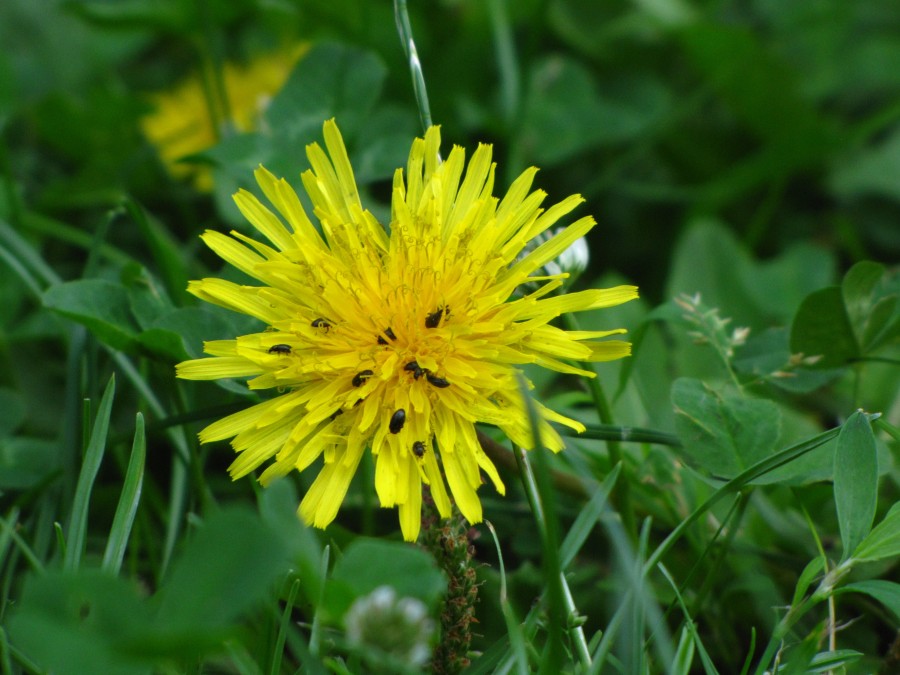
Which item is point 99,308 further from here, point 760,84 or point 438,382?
point 760,84

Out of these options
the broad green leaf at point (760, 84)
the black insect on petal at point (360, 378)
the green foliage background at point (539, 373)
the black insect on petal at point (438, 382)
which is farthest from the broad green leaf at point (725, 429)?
the broad green leaf at point (760, 84)

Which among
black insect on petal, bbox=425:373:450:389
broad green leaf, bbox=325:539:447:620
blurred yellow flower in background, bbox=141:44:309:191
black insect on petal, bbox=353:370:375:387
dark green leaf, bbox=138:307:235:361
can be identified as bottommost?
broad green leaf, bbox=325:539:447:620

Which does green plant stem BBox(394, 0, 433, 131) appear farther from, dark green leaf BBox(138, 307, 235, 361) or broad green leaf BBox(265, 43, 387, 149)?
dark green leaf BBox(138, 307, 235, 361)

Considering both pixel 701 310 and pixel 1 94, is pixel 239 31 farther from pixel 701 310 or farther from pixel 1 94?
pixel 701 310

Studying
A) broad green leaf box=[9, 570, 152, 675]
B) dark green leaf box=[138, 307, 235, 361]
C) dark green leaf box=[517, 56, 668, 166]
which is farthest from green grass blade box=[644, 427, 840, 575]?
dark green leaf box=[517, 56, 668, 166]

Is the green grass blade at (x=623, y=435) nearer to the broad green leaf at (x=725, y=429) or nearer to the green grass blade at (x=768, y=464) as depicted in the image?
the broad green leaf at (x=725, y=429)

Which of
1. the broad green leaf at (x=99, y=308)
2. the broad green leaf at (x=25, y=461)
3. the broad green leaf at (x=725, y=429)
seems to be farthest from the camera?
the broad green leaf at (x=25, y=461)

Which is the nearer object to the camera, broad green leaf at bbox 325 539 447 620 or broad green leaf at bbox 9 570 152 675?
broad green leaf at bbox 9 570 152 675
